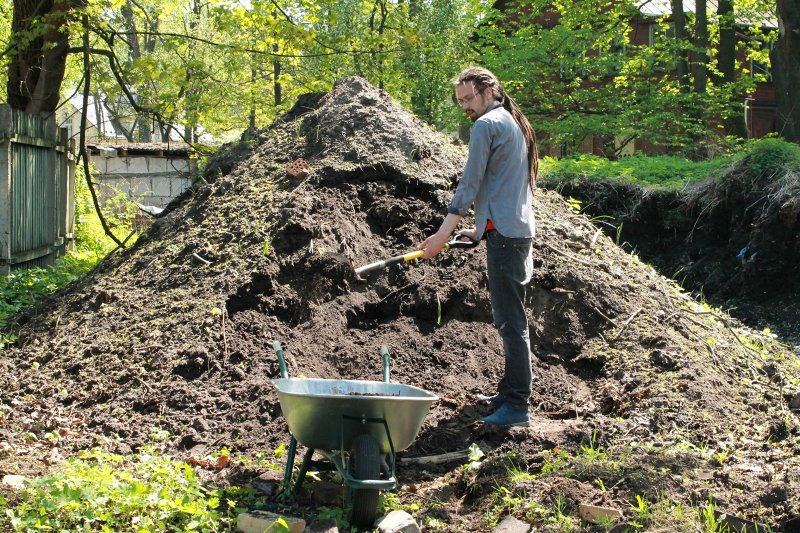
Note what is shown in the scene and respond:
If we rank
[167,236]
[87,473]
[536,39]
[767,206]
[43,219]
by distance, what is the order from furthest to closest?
[536,39], [43,219], [767,206], [167,236], [87,473]

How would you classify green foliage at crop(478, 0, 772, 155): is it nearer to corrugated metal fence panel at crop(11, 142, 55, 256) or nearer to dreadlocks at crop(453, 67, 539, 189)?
corrugated metal fence panel at crop(11, 142, 55, 256)

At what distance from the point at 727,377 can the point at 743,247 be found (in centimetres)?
468

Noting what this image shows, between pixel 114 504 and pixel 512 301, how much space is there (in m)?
2.23

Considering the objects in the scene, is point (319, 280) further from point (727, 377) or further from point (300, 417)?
point (727, 377)

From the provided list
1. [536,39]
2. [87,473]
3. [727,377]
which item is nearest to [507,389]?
[727,377]

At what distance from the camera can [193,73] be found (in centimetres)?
902

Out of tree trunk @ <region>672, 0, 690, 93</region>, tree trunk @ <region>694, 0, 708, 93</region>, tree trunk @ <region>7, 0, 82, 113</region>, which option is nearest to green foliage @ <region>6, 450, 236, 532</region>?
tree trunk @ <region>7, 0, 82, 113</region>

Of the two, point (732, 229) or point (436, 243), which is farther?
point (732, 229)

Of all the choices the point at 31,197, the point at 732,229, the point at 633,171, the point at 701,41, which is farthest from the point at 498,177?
the point at 701,41

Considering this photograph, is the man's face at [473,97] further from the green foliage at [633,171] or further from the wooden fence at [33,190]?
the wooden fence at [33,190]

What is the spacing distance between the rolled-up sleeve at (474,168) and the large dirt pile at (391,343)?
126 cm

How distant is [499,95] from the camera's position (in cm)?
450

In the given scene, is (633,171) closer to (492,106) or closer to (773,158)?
(773,158)

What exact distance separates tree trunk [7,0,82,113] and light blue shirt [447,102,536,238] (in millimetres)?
6402
